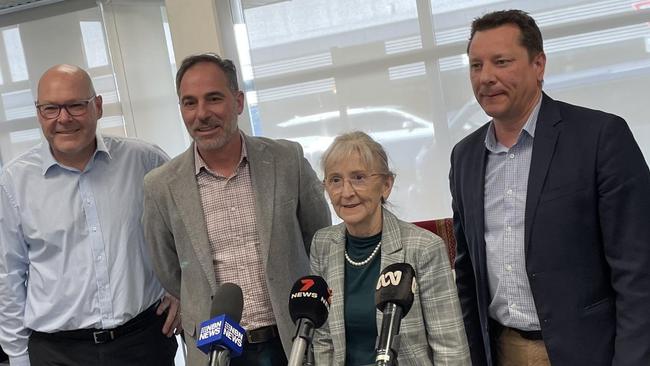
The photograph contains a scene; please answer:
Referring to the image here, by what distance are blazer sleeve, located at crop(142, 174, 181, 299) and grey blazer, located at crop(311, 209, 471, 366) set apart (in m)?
0.73

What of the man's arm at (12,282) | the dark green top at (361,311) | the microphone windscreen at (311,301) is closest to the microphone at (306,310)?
the microphone windscreen at (311,301)

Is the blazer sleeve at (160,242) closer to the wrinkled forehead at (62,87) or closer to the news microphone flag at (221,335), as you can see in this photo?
the wrinkled forehead at (62,87)

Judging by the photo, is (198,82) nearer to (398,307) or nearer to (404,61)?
(398,307)

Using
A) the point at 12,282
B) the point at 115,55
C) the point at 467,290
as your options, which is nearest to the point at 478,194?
the point at 467,290

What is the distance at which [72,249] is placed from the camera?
273cm

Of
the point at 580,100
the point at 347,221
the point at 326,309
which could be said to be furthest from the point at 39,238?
the point at 580,100

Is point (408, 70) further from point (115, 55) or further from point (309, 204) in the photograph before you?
point (309, 204)

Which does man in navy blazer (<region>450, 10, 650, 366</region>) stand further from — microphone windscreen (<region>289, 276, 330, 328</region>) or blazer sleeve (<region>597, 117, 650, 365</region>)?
microphone windscreen (<region>289, 276, 330, 328</region>)

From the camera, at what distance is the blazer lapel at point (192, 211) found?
2371 mm

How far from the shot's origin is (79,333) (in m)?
2.73

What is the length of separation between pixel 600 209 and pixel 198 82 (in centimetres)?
133

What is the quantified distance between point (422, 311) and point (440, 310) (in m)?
0.05

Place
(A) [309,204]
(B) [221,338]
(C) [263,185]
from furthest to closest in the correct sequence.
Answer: (A) [309,204] → (C) [263,185] → (B) [221,338]

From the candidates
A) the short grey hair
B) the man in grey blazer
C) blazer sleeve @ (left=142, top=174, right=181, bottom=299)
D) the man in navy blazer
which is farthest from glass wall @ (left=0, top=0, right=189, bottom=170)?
the man in navy blazer
